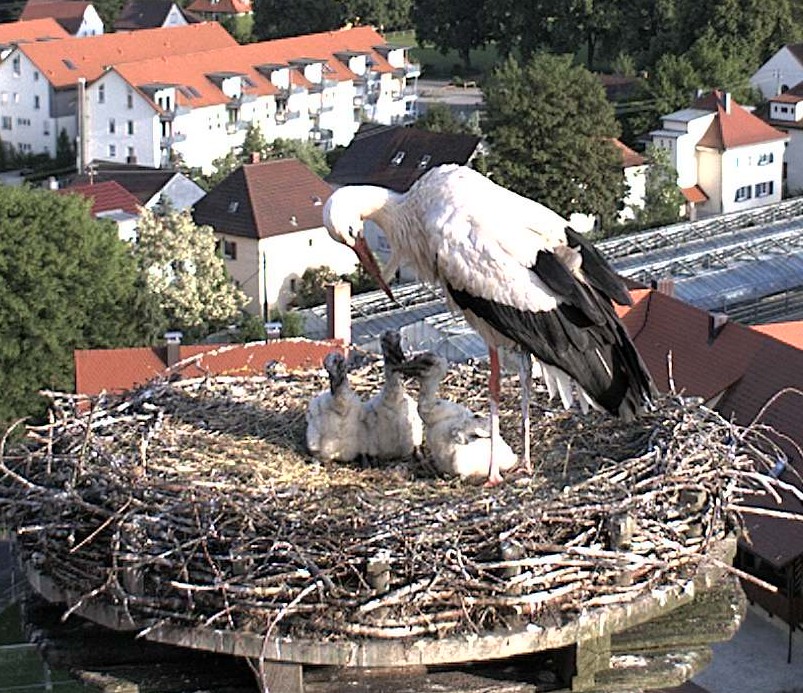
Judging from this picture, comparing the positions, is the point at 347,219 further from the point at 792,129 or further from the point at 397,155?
the point at 792,129

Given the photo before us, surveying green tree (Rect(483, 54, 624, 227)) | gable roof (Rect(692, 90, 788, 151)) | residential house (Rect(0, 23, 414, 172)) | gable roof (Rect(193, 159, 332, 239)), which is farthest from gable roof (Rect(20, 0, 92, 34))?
gable roof (Rect(193, 159, 332, 239))

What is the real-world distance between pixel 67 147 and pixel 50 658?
47.7 meters

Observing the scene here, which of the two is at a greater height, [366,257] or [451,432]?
[366,257]

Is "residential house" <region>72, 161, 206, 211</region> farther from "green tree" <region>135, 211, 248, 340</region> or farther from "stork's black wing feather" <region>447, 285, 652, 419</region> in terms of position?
"stork's black wing feather" <region>447, 285, 652, 419</region>

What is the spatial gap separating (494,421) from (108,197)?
103ft

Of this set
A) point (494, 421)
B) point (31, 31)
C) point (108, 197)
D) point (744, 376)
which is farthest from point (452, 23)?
point (494, 421)

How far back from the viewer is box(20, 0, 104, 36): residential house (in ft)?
222

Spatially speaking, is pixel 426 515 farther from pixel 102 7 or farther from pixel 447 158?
pixel 102 7

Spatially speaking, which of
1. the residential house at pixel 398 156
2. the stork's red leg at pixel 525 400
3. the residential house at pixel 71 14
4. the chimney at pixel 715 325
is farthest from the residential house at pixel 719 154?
the stork's red leg at pixel 525 400

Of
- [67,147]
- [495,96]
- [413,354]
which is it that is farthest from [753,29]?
[413,354]

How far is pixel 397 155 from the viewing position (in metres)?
45.0

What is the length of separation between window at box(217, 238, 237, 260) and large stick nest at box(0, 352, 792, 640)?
100ft

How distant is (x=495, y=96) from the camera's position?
44719 millimetres

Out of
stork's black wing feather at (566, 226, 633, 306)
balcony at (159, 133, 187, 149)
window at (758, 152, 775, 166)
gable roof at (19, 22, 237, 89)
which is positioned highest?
stork's black wing feather at (566, 226, 633, 306)
